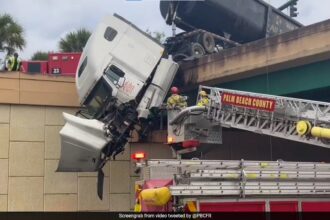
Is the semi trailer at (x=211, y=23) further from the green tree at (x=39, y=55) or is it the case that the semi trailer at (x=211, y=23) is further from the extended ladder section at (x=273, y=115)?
the green tree at (x=39, y=55)

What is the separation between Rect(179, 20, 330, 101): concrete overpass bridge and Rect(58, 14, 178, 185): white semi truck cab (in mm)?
1652

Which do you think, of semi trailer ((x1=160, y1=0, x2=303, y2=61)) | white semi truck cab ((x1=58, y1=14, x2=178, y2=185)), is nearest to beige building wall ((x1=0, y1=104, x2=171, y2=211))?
white semi truck cab ((x1=58, y1=14, x2=178, y2=185))

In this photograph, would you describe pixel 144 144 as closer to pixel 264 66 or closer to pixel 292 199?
pixel 264 66

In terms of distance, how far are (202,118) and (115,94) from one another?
2.14 m

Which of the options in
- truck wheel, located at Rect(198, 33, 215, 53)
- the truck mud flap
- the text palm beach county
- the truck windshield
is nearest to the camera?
the text palm beach county

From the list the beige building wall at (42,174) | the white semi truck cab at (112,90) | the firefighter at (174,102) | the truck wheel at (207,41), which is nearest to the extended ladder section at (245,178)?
the white semi truck cab at (112,90)

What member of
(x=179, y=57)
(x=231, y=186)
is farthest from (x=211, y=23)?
(x=231, y=186)

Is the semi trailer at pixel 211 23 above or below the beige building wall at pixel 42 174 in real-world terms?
above

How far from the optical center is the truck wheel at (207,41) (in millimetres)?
16766

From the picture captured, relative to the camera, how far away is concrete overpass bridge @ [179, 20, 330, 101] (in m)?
12.4

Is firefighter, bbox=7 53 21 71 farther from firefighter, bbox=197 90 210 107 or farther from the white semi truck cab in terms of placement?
firefighter, bbox=197 90 210 107

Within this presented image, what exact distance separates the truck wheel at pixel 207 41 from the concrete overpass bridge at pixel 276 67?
1.23m

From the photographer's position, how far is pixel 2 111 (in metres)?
14.5

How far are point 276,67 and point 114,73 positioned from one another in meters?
3.95
